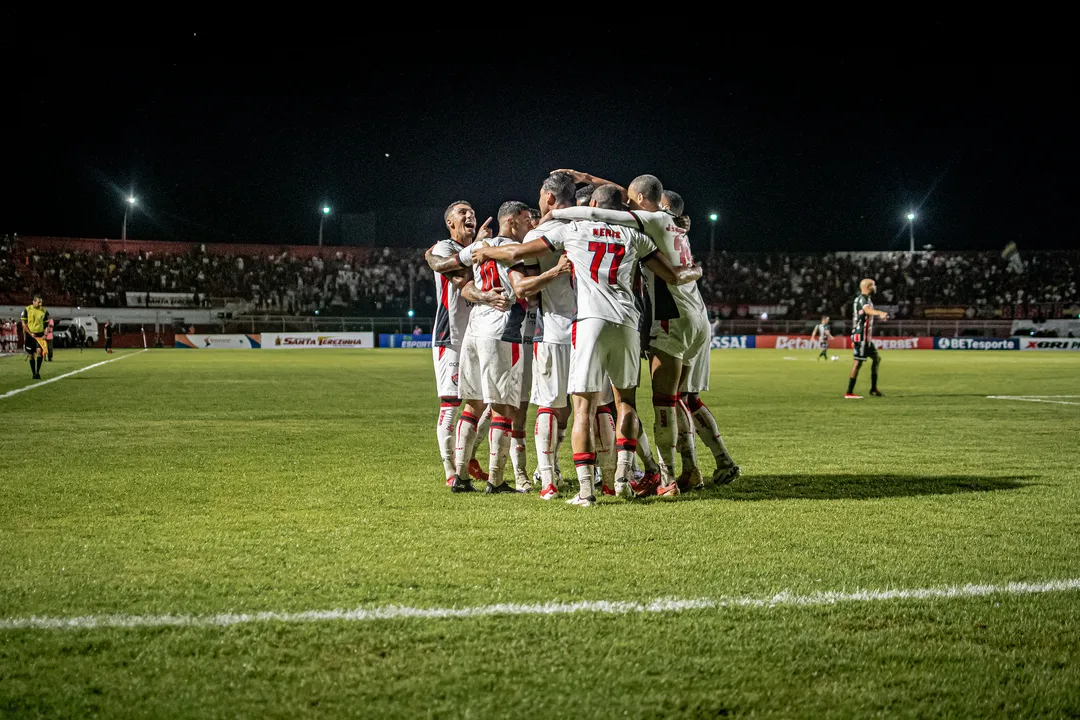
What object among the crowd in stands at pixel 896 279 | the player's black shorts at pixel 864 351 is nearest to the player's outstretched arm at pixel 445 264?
the player's black shorts at pixel 864 351

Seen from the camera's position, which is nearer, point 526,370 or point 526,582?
point 526,582

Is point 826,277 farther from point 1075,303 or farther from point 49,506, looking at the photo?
point 49,506

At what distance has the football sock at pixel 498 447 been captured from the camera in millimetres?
7406

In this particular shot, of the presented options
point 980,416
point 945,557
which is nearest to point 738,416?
point 980,416

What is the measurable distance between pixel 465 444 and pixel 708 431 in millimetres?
2051

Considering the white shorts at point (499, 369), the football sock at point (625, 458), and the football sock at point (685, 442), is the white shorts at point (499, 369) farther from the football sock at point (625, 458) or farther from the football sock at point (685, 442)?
the football sock at point (685, 442)

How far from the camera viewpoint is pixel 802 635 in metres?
3.87

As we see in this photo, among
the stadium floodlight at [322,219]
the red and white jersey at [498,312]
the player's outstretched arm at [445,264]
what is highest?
the stadium floodlight at [322,219]

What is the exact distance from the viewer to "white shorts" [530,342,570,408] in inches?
280

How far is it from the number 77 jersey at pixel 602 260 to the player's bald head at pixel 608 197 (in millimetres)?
195

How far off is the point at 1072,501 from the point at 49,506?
23.5ft

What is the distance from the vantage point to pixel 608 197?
6867 mm

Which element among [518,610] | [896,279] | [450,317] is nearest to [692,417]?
[450,317]

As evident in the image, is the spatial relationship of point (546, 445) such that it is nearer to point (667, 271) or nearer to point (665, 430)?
point (665, 430)
